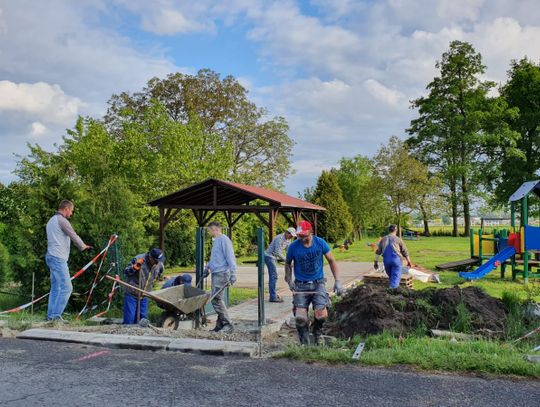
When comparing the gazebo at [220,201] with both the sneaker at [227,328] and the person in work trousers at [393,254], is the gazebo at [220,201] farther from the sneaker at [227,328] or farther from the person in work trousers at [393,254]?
the sneaker at [227,328]

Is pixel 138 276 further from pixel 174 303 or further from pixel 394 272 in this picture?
pixel 394 272

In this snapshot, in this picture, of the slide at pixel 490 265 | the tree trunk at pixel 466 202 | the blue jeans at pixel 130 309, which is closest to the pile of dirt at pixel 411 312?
the blue jeans at pixel 130 309

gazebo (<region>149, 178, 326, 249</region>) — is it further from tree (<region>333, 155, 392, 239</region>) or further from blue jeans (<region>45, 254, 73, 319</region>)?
tree (<region>333, 155, 392, 239</region>)

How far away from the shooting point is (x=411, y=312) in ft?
26.5

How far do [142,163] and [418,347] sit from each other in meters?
17.4

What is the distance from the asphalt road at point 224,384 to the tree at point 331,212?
3591cm

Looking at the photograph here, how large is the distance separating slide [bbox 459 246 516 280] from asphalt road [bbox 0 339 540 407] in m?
11.2

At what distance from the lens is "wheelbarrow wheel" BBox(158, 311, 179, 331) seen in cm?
845

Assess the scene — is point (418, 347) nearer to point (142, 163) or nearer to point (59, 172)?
point (59, 172)

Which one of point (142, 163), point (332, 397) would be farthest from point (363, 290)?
point (142, 163)

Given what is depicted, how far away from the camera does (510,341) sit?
6.93 meters

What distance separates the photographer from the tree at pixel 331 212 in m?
41.8

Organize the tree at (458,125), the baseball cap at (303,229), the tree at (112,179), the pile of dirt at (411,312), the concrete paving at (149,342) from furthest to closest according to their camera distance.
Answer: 1. the tree at (458,125)
2. the tree at (112,179)
3. the pile of dirt at (411,312)
4. the baseball cap at (303,229)
5. the concrete paving at (149,342)

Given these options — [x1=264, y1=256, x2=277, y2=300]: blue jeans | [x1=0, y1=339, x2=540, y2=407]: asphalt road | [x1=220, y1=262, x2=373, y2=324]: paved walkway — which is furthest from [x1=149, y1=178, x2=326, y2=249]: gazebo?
[x1=0, y1=339, x2=540, y2=407]: asphalt road
